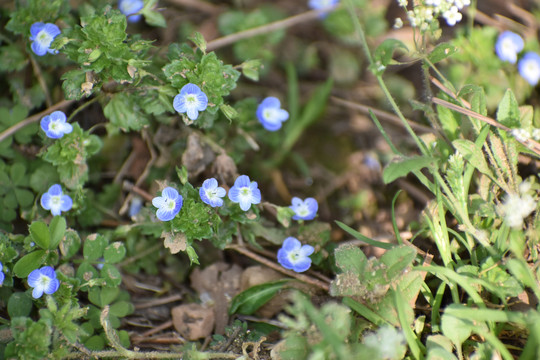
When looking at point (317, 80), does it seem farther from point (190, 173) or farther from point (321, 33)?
point (190, 173)

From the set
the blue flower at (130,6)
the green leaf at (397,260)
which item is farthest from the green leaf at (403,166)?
the blue flower at (130,6)

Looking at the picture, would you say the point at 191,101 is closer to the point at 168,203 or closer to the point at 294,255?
the point at 168,203

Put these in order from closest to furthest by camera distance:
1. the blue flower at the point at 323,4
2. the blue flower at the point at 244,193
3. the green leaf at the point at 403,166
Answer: the green leaf at the point at 403,166
the blue flower at the point at 244,193
the blue flower at the point at 323,4

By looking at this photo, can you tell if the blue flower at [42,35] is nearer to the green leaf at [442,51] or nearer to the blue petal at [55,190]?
the blue petal at [55,190]

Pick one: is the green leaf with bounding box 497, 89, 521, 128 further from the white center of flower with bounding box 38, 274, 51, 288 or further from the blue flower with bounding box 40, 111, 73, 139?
the white center of flower with bounding box 38, 274, 51, 288

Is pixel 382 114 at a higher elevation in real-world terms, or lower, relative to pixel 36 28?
lower

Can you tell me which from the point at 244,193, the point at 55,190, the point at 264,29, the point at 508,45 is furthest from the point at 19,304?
the point at 508,45

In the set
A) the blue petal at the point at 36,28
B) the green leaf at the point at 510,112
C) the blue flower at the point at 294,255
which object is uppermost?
the blue petal at the point at 36,28
